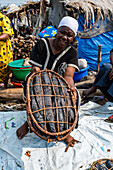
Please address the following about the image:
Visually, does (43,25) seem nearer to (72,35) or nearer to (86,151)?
(72,35)

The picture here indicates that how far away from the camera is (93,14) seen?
5238 millimetres

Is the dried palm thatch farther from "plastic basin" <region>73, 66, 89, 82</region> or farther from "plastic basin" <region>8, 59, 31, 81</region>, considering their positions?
"plastic basin" <region>8, 59, 31, 81</region>

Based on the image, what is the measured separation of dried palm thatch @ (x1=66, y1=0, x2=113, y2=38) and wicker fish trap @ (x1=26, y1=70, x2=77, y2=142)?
4.02m

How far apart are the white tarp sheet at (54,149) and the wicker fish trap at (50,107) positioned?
42cm

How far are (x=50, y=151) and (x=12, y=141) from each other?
1.82 feet

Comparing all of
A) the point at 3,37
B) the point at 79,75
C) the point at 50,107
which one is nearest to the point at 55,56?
the point at 50,107

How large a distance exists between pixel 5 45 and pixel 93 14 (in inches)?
129

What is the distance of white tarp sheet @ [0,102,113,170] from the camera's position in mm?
1852

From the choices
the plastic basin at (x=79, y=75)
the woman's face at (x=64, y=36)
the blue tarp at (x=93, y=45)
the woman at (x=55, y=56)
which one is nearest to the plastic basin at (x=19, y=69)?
the plastic basin at (x=79, y=75)

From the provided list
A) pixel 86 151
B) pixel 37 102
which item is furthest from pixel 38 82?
pixel 86 151

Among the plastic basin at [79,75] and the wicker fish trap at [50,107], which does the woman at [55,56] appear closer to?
the wicker fish trap at [50,107]

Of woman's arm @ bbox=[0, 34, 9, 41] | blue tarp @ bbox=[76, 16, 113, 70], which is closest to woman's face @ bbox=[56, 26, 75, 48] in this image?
woman's arm @ bbox=[0, 34, 9, 41]

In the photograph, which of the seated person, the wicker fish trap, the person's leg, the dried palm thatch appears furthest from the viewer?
the dried palm thatch

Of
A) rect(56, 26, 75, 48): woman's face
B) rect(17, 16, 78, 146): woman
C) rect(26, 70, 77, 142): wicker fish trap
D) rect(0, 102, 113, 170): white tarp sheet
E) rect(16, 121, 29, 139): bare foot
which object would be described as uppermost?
rect(56, 26, 75, 48): woman's face
